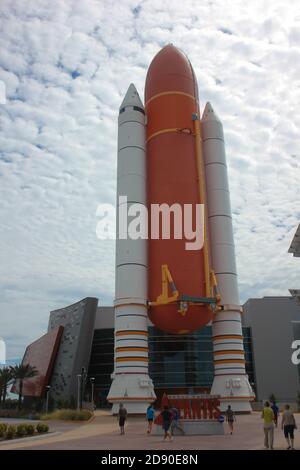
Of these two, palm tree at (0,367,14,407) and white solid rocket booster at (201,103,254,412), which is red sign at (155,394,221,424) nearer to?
white solid rocket booster at (201,103,254,412)

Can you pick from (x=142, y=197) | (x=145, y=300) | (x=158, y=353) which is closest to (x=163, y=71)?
(x=142, y=197)

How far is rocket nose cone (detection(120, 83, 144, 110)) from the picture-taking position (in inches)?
1641

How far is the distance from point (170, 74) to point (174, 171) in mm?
9242

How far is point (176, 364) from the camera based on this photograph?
5303cm

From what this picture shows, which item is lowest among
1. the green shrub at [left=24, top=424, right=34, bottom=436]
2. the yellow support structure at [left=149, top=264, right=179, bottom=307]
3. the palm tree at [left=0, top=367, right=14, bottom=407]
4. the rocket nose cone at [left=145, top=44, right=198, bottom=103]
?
the green shrub at [left=24, top=424, right=34, bottom=436]

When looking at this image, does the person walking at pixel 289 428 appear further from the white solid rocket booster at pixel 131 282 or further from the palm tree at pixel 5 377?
the palm tree at pixel 5 377

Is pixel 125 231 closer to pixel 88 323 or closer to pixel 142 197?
pixel 142 197

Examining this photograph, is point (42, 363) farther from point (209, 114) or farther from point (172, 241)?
point (209, 114)

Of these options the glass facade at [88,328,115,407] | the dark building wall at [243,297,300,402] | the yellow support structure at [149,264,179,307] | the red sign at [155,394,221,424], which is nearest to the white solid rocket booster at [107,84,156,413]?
the yellow support structure at [149,264,179,307]

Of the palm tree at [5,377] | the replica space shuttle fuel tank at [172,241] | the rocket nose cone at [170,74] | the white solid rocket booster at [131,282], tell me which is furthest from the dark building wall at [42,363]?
the rocket nose cone at [170,74]

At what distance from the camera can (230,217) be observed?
136 feet

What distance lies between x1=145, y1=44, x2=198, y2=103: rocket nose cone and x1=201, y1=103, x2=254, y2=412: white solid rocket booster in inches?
169

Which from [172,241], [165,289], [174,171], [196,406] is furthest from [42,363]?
[196,406]

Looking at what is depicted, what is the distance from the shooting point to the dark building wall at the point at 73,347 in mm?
53969
